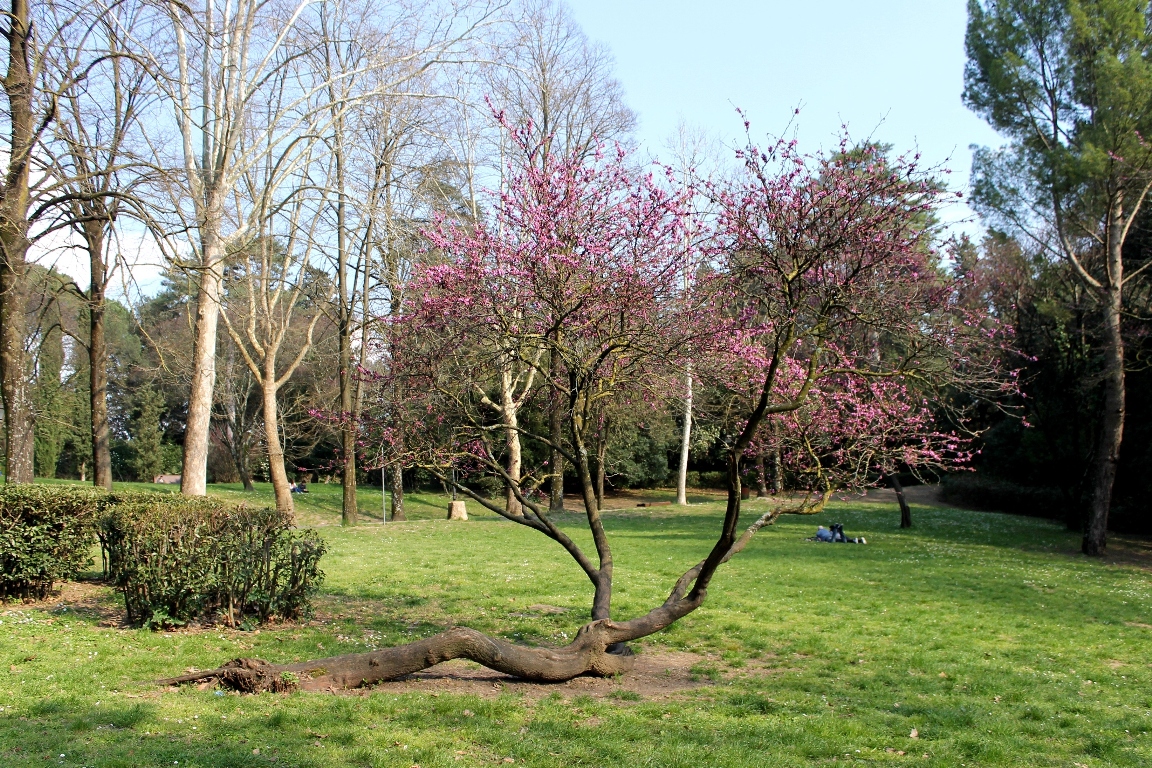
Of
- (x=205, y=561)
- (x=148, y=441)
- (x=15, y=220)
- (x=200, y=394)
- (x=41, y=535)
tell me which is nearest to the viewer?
(x=205, y=561)

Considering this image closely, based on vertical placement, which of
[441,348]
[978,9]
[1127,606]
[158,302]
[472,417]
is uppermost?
[978,9]

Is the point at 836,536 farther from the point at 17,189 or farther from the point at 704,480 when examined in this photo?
the point at 704,480

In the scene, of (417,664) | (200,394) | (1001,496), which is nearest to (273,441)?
(200,394)

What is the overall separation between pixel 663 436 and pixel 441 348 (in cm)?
2740

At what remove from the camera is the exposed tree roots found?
5668mm

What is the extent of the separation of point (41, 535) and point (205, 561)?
2154 millimetres

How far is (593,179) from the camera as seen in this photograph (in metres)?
6.59

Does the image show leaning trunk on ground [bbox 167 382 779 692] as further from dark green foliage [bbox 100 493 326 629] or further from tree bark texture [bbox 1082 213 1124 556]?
tree bark texture [bbox 1082 213 1124 556]

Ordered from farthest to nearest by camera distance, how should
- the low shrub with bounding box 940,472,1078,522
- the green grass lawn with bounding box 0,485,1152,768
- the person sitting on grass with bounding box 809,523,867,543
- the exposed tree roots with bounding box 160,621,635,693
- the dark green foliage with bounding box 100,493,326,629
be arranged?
the low shrub with bounding box 940,472,1078,522
the person sitting on grass with bounding box 809,523,867,543
the dark green foliage with bounding box 100,493,326,629
the exposed tree roots with bounding box 160,621,635,693
the green grass lawn with bounding box 0,485,1152,768

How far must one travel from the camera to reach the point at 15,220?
8758mm

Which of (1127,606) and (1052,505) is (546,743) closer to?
(1127,606)

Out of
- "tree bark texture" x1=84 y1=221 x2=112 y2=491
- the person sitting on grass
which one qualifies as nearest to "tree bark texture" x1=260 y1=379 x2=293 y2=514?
"tree bark texture" x1=84 y1=221 x2=112 y2=491

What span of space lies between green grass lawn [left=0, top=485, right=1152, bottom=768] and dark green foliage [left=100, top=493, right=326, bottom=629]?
0.91 ft

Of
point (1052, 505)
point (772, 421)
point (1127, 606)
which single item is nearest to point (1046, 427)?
point (1052, 505)
